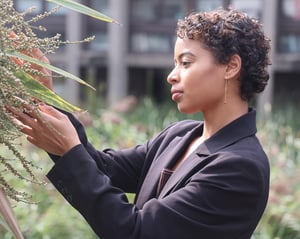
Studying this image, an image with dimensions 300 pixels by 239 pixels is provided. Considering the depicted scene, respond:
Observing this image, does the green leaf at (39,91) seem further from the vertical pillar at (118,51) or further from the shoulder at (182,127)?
the vertical pillar at (118,51)

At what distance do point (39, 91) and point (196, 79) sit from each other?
445 millimetres

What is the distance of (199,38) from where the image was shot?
204 centimetres

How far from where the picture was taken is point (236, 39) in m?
2.05

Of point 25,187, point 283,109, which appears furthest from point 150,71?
point 25,187

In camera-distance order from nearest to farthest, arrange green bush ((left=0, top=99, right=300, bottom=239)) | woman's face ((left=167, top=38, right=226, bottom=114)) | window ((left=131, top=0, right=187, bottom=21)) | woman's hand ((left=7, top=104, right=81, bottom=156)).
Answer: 1. woman's hand ((left=7, top=104, right=81, bottom=156))
2. woman's face ((left=167, top=38, right=226, bottom=114))
3. green bush ((left=0, top=99, right=300, bottom=239))
4. window ((left=131, top=0, right=187, bottom=21))

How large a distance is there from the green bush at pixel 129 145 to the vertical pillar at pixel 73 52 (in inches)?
85.9

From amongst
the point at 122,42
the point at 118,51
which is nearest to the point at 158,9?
the point at 122,42

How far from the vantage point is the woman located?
6.21 ft

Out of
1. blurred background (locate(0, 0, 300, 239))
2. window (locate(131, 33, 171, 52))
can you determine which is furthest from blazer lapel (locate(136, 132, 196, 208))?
window (locate(131, 33, 171, 52))

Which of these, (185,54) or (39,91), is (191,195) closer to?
(185,54)

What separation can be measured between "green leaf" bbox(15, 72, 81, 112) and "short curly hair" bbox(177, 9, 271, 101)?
1.42ft

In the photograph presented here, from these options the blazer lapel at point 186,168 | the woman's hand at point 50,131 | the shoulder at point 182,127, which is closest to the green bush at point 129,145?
the woman's hand at point 50,131

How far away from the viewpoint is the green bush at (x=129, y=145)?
3.89 metres

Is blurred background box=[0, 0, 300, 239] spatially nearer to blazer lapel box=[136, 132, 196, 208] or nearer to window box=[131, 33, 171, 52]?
window box=[131, 33, 171, 52]
